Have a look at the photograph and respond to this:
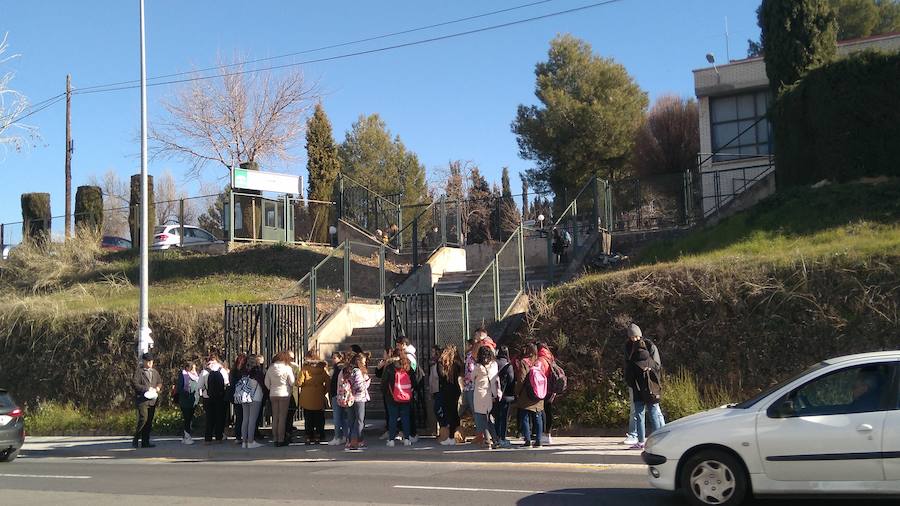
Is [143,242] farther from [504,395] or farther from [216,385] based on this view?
[504,395]

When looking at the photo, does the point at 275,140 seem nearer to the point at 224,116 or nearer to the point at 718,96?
the point at 224,116

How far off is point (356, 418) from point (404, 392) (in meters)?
1.08

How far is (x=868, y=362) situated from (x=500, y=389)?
251 inches

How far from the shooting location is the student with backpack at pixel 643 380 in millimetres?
11781

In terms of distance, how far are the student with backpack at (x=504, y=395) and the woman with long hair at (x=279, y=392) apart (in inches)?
153

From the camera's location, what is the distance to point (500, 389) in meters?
13.3

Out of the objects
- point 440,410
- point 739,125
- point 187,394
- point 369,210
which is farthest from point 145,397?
point 739,125

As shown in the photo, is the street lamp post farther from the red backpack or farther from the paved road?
the red backpack

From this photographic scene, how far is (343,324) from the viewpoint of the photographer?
20.1 meters

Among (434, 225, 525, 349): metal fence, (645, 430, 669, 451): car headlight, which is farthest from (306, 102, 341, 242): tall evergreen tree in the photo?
(645, 430, 669, 451): car headlight

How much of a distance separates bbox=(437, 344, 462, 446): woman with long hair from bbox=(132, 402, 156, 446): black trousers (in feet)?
19.2

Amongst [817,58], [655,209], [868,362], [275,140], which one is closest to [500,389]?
[868,362]

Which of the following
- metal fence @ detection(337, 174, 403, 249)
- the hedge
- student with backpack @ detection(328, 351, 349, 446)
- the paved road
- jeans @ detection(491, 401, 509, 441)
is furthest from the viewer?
metal fence @ detection(337, 174, 403, 249)

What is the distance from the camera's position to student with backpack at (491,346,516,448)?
13367 mm
